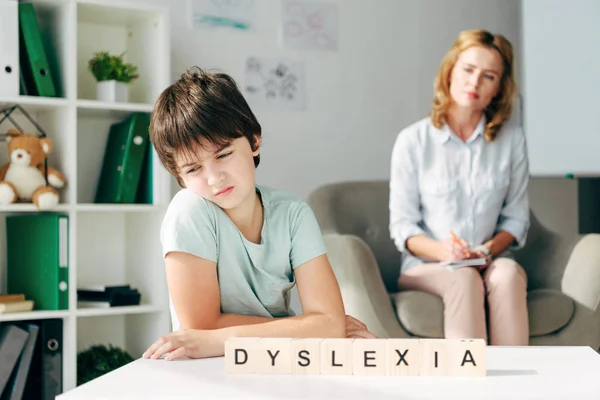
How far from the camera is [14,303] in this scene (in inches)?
98.7

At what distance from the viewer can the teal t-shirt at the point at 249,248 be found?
1.49 m

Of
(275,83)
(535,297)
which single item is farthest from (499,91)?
(275,83)

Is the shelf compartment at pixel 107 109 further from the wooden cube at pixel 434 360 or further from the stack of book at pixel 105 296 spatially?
the wooden cube at pixel 434 360

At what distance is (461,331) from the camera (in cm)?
227

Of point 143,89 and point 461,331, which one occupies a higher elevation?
point 143,89

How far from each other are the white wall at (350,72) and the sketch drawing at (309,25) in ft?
0.11

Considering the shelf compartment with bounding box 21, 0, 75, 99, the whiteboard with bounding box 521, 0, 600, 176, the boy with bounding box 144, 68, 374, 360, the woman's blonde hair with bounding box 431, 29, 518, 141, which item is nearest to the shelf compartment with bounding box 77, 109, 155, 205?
the shelf compartment with bounding box 21, 0, 75, 99

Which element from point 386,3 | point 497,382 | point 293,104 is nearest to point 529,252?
point 293,104

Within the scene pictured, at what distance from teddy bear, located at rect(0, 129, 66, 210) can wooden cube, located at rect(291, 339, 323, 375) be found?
1.66 m

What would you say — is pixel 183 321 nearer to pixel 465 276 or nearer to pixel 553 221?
pixel 465 276

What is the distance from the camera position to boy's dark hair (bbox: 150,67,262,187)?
1425 millimetres

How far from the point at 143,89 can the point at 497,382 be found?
2.12m

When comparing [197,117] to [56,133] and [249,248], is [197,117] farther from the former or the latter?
[56,133]

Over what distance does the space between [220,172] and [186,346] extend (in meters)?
0.36
